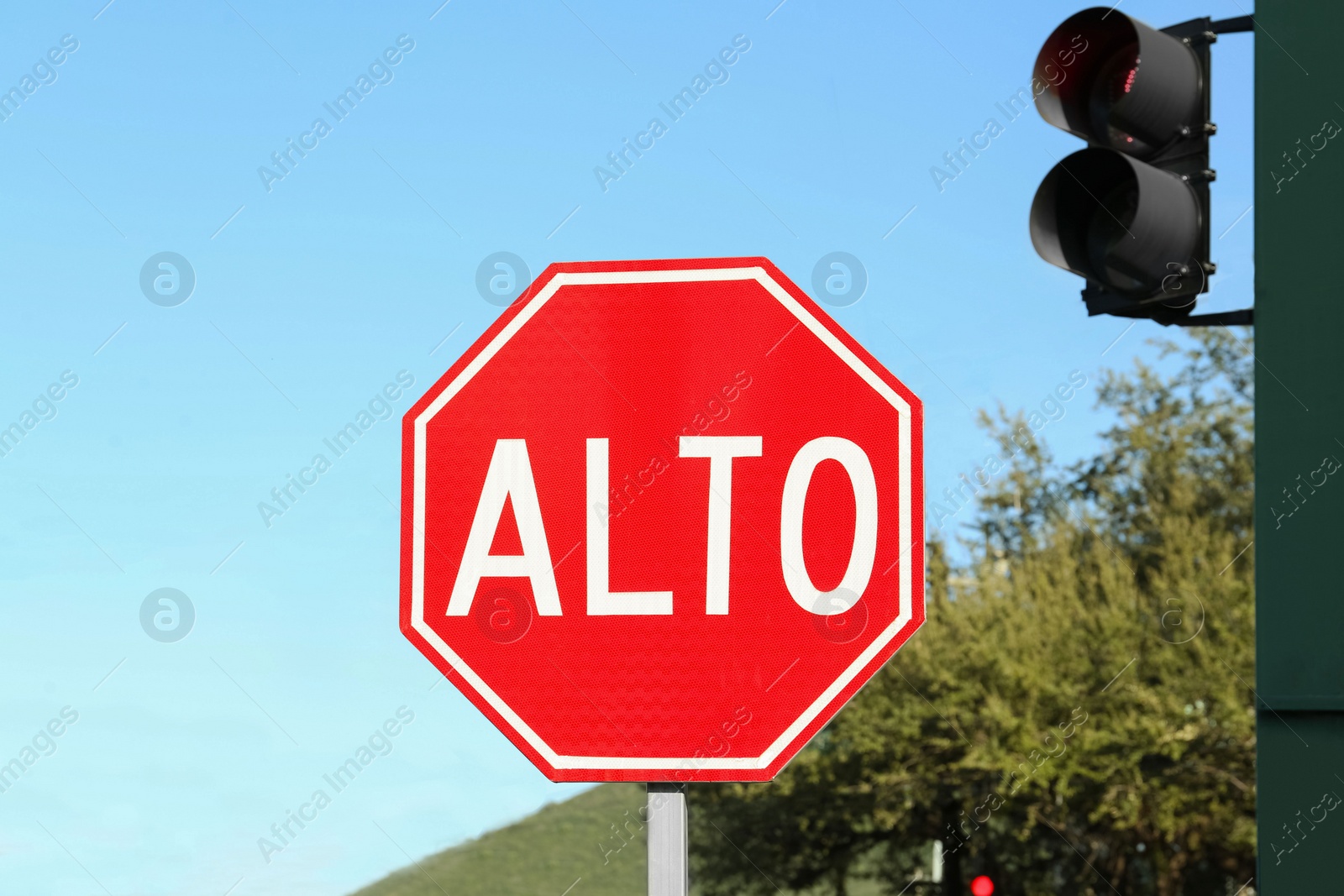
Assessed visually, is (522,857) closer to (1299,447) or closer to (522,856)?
(522,856)

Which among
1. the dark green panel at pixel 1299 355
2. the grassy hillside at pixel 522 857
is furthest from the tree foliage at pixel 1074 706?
the grassy hillside at pixel 522 857

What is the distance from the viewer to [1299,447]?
326 centimetres

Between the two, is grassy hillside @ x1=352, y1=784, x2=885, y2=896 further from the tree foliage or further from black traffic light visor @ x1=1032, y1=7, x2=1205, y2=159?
black traffic light visor @ x1=1032, y1=7, x2=1205, y2=159

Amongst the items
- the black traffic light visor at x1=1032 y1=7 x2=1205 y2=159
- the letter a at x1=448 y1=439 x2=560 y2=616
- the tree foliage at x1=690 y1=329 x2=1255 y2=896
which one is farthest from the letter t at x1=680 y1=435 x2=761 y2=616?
the tree foliage at x1=690 y1=329 x2=1255 y2=896

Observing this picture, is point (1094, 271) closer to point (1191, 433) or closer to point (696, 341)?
point (696, 341)

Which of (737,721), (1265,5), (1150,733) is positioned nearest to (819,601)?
(737,721)

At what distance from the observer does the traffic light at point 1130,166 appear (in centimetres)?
Result: 311

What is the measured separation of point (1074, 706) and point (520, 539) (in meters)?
20.1

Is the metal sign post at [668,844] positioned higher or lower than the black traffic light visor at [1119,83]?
lower

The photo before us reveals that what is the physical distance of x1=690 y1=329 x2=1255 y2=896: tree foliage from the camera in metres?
20.8

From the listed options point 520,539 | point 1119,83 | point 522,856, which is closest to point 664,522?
point 520,539

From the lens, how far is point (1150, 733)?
20562 mm

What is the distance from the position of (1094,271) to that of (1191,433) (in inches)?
824

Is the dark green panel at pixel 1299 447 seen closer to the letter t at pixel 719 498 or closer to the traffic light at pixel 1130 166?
the traffic light at pixel 1130 166
